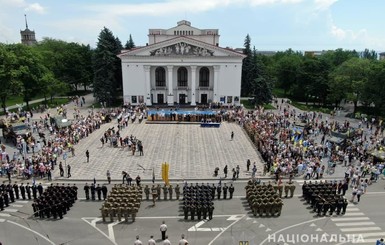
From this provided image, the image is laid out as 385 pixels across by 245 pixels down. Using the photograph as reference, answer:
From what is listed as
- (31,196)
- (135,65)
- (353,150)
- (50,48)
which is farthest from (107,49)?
(353,150)

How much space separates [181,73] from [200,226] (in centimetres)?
4302

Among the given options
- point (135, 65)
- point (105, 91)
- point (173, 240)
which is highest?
point (135, 65)

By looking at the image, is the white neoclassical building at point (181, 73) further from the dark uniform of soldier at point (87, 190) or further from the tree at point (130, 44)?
the dark uniform of soldier at point (87, 190)

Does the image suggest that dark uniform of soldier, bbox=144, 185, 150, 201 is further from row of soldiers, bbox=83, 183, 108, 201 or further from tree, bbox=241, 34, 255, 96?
tree, bbox=241, 34, 255, 96

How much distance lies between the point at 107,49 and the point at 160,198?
43331 mm

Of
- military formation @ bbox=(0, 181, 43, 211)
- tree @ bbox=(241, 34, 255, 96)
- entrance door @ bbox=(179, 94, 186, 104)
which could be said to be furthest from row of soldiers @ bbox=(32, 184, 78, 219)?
tree @ bbox=(241, 34, 255, 96)

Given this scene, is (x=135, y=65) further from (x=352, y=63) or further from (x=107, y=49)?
(x=352, y=63)

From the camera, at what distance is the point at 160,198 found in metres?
22.8

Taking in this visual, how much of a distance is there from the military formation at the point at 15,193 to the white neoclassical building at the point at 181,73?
36.2 metres

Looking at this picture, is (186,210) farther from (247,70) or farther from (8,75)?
(247,70)

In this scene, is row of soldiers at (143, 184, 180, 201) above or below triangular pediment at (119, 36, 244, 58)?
below

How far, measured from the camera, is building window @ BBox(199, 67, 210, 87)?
5906cm

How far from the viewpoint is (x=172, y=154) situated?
32.8 metres

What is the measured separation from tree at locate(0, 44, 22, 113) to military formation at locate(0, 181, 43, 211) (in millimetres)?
29413
